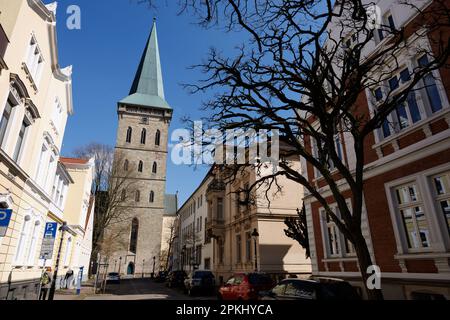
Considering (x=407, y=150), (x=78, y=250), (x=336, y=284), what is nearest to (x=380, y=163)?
(x=407, y=150)

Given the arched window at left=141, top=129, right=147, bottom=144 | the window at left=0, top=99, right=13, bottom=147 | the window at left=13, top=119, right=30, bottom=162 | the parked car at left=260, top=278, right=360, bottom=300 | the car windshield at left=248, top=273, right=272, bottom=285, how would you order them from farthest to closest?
the arched window at left=141, top=129, right=147, bottom=144, the car windshield at left=248, top=273, right=272, bottom=285, the window at left=13, top=119, right=30, bottom=162, the window at left=0, top=99, right=13, bottom=147, the parked car at left=260, top=278, right=360, bottom=300

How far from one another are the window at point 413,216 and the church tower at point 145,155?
55353mm

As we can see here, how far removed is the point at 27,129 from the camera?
13.8 metres

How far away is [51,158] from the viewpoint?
18.2 metres

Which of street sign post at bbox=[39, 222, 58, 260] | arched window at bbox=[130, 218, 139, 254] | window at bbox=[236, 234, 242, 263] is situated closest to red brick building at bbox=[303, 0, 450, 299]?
street sign post at bbox=[39, 222, 58, 260]


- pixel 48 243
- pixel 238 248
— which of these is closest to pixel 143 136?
pixel 238 248

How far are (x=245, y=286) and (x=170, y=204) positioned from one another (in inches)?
3421

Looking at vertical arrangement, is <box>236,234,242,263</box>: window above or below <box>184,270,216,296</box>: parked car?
above

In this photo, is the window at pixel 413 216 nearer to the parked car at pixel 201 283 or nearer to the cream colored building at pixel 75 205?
the parked car at pixel 201 283

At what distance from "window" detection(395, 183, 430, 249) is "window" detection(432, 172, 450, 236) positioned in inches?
21.8

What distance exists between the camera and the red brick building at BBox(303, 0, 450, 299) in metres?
9.12

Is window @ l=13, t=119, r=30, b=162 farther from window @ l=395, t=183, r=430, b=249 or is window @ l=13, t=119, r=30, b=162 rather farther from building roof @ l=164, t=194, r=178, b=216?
building roof @ l=164, t=194, r=178, b=216

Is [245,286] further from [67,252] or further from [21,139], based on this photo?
[67,252]
